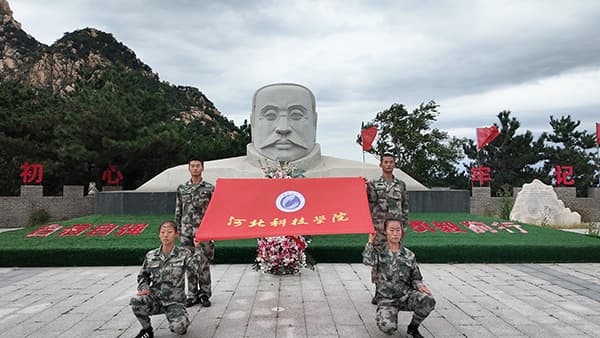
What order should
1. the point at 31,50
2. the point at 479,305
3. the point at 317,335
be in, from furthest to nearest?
the point at 31,50
the point at 479,305
the point at 317,335

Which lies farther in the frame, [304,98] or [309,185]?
[304,98]

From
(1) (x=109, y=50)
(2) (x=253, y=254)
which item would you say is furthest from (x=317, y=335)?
(1) (x=109, y=50)

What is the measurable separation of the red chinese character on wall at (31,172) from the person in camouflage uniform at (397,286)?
1439 centimetres

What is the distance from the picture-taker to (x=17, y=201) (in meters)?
13.8

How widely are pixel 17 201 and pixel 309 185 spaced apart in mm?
13799

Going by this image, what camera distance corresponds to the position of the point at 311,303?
157 inches

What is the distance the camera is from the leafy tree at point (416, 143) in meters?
18.8

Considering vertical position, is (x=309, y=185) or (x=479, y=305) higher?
(x=309, y=185)

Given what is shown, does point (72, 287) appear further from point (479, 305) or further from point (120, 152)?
point (120, 152)

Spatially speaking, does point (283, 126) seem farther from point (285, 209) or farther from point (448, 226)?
point (285, 209)

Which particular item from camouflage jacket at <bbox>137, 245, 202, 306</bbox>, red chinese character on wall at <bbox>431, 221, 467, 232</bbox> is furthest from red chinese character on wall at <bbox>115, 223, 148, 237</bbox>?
red chinese character on wall at <bbox>431, 221, 467, 232</bbox>

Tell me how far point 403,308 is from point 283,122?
7.29 meters

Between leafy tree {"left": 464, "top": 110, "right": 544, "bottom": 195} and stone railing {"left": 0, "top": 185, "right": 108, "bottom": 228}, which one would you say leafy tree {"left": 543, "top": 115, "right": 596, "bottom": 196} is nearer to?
leafy tree {"left": 464, "top": 110, "right": 544, "bottom": 195}

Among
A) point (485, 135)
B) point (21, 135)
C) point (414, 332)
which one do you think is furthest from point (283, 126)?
point (21, 135)
